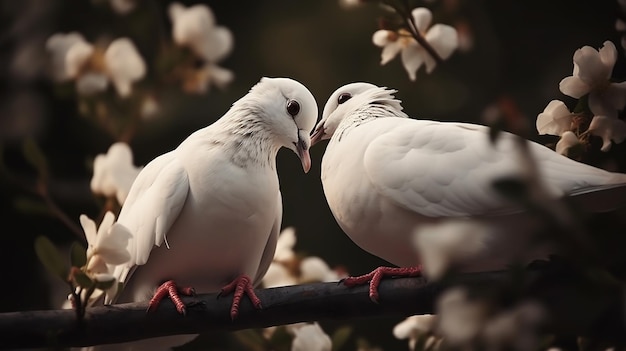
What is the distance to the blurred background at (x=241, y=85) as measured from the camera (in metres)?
1.72

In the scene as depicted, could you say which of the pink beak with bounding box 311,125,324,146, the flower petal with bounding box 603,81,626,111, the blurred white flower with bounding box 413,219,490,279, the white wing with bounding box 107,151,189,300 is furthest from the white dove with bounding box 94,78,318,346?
the blurred white flower with bounding box 413,219,490,279

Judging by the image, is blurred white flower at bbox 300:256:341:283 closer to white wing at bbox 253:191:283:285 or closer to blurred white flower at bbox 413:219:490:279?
white wing at bbox 253:191:283:285

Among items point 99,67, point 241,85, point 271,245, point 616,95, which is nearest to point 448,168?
point 616,95

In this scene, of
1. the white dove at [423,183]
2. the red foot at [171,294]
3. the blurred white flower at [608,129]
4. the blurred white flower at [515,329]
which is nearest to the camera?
the blurred white flower at [515,329]

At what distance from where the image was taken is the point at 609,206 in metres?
1.32

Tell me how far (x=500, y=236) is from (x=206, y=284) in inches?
23.0

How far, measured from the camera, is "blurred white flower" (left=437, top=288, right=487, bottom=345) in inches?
26.7

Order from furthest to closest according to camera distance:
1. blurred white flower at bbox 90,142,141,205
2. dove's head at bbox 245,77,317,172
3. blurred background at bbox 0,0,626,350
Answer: blurred background at bbox 0,0,626,350 < dove's head at bbox 245,77,317,172 < blurred white flower at bbox 90,142,141,205

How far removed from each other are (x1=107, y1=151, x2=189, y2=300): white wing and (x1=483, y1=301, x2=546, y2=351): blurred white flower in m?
0.87

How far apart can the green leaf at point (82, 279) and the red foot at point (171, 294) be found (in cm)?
23

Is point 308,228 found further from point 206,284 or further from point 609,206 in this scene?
point 609,206

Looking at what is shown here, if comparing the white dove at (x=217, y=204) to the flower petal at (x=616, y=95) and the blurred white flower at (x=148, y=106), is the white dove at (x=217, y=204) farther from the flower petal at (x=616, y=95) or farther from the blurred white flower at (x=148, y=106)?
the flower petal at (x=616, y=95)

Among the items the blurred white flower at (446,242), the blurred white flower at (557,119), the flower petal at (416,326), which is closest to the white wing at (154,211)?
the flower petal at (416,326)

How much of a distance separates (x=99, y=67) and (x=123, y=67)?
0.04 m
